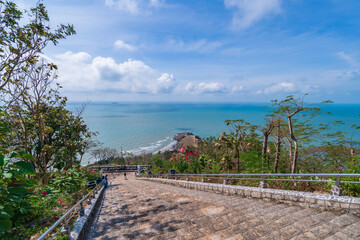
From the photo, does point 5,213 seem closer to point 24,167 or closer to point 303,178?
point 24,167

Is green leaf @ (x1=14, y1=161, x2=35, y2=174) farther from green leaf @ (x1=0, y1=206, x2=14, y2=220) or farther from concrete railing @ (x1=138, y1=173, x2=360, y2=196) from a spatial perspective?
concrete railing @ (x1=138, y1=173, x2=360, y2=196)

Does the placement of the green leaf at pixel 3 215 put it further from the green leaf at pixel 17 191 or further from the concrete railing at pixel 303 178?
the concrete railing at pixel 303 178

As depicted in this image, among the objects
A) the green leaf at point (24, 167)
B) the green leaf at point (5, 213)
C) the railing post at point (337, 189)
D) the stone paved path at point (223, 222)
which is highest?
the green leaf at point (24, 167)

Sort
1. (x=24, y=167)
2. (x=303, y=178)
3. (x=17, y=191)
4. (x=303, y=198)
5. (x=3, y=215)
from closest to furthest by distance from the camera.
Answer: (x=3, y=215) < (x=17, y=191) < (x=24, y=167) < (x=303, y=198) < (x=303, y=178)

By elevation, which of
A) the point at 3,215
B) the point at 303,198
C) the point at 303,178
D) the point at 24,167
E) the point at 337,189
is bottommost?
the point at 303,178

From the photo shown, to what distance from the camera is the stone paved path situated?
3583 millimetres

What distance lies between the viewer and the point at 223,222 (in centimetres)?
441

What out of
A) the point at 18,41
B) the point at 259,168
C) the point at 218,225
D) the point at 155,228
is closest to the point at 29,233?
the point at 155,228

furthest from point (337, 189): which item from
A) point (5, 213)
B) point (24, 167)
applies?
point (24, 167)

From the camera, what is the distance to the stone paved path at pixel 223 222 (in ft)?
11.8

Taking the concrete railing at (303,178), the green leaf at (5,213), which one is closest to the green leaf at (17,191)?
the green leaf at (5,213)

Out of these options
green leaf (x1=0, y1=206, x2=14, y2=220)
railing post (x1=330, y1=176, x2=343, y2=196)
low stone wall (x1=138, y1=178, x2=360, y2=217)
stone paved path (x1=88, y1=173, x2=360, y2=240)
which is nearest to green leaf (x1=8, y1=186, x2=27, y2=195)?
green leaf (x1=0, y1=206, x2=14, y2=220)

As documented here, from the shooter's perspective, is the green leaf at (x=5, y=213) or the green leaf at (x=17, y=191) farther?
the green leaf at (x=17, y=191)

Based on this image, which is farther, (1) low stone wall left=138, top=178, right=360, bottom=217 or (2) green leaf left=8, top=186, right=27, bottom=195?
(1) low stone wall left=138, top=178, right=360, bottom=217
